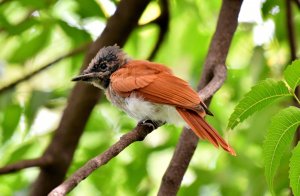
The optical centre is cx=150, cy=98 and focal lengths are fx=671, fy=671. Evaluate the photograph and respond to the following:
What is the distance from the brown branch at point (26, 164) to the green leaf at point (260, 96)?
4.06 feet

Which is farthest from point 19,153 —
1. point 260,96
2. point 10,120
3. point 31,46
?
point 260,96

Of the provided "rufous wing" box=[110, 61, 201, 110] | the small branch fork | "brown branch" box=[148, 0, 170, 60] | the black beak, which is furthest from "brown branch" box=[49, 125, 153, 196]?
"brown branch" box=[148, 0, 170, 60]

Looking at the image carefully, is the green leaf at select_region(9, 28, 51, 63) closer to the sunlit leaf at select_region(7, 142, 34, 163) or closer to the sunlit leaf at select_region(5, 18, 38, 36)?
the sunlit leaf at select_region(5, 18, 38, 36)

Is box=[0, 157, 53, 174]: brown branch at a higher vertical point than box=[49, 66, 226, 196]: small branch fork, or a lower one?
lower

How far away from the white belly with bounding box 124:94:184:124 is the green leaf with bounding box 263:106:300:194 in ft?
3.03

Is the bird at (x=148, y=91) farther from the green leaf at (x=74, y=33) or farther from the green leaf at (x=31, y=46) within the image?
the green leaf at (x=31, y=46)

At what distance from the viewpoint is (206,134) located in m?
2.67

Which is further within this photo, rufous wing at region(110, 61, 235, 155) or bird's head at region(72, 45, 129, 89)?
bird's head at region(72, 45, 129, 89)

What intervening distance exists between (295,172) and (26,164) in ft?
4.97

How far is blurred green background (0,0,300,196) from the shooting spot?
12.4 feet

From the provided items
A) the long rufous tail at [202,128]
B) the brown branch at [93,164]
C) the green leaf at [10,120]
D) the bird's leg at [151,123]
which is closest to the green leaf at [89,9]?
the green leaf at [10,120]

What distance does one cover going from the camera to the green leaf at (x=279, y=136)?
2.21 meters

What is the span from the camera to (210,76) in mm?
3152

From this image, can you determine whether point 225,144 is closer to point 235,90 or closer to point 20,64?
point 235,90
